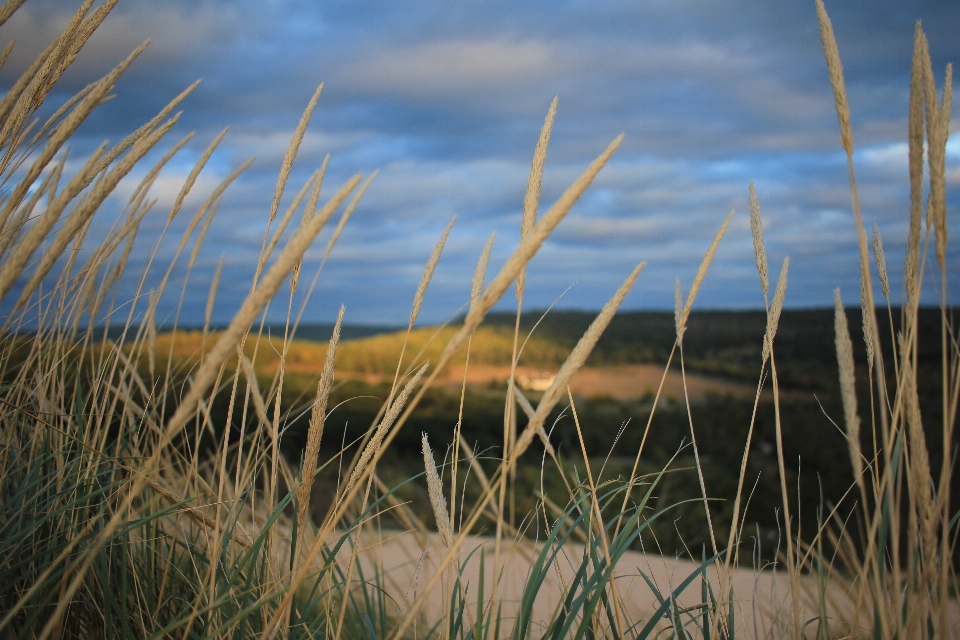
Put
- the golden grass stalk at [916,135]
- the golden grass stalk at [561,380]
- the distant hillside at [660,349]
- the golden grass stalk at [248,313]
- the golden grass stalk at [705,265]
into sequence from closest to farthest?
the golden grass stalk at [248,313] < the golden grass stalk at [561,380] < the golden grass stalk at [916,135] < the golden grass stalk at [705,265] < the distant hillside at [660,349]

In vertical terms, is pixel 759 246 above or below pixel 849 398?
above

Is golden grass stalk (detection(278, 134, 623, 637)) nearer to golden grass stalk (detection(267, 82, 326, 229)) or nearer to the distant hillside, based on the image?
golden grass stalk (detection(267, 82, 326, 229))

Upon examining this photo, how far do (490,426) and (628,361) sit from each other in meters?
2.31

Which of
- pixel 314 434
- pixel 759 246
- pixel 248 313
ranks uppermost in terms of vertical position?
pixel 759 246

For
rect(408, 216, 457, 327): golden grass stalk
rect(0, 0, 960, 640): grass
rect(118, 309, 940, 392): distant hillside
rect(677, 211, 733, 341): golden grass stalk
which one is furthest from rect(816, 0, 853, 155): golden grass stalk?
rect(118, 309, 940, 392): distant hillside

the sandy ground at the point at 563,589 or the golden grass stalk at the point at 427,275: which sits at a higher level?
the golden grass stalk at the point at 427,275

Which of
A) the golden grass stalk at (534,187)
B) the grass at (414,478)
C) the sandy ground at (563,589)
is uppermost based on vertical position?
the golden grass stalk at (534,187)

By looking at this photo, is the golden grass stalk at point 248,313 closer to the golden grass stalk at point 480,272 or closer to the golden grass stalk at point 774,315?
the golden grass stalk at point 480,272

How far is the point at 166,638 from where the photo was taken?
1.20 m

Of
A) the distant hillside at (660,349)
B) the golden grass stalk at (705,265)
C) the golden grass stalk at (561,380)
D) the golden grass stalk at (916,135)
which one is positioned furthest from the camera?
the distant hillside at (660,349)

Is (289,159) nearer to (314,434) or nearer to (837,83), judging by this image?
(314,434)

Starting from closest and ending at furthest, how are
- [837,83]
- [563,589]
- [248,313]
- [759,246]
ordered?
[248,313] < [837,83] < [563,589] < [759,246]

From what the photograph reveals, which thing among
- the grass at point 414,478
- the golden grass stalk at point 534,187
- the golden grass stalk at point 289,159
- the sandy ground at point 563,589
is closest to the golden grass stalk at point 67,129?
the grass at point 414,478

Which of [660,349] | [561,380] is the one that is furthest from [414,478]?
[660,349]
